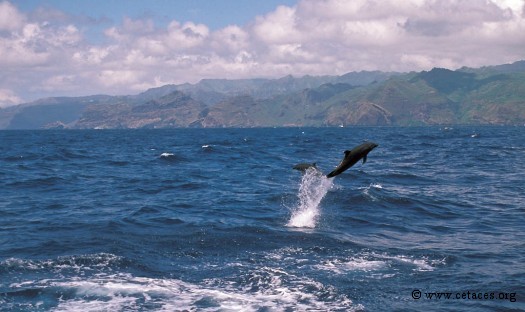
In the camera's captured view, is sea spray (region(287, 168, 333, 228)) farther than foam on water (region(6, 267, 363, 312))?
Yes

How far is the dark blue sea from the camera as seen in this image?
55.6 feet

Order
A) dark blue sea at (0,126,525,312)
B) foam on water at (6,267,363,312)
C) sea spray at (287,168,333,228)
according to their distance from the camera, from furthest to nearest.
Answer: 1. sea spray at (287,168,333,228)
2. dark blue sea at (0,126,525,312)
3. foam on water at (6,267,363,312)

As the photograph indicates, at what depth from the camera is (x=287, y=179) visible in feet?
161

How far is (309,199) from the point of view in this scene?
36719 mm

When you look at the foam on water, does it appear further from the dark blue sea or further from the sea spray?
the sea spray

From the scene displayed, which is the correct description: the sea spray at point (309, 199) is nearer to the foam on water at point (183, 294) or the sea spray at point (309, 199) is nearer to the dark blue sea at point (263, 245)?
the dark blue sea at point (263, 245)

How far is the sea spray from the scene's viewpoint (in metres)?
29.0

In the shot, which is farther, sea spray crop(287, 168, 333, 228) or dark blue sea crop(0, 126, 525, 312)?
sea spray crop(287, 168, 333, 228)

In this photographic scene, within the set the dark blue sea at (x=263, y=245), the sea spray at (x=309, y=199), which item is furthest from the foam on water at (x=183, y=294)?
the sea spray at (x=309, y=199)

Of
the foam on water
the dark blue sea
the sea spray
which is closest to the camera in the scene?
the foam on water

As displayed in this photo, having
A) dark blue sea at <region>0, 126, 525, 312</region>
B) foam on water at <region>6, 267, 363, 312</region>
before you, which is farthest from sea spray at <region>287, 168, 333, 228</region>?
foam on water at <region>6, 267, 363, 312</region>

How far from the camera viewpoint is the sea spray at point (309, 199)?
28984mm

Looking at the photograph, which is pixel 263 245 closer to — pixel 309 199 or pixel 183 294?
pixel 183 294

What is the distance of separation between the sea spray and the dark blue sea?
12 cm
